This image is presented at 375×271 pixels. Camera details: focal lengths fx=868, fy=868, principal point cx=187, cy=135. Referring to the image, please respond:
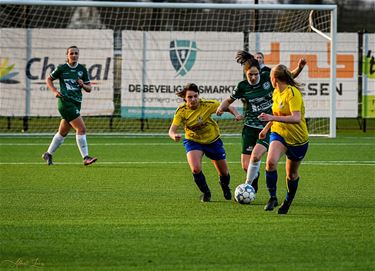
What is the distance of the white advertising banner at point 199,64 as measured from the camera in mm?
23484

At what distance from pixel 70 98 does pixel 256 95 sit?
5.50m

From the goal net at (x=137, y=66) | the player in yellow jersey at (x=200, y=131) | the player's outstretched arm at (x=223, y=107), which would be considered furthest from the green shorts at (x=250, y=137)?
the goal net at (x=137, y=66)

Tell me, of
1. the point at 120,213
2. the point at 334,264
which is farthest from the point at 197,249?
the point at 120,213

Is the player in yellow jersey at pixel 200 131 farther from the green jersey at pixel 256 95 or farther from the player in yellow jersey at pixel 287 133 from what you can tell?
the player in yellow jersey at pixel 287 133

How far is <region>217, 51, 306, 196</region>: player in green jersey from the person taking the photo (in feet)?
36.4

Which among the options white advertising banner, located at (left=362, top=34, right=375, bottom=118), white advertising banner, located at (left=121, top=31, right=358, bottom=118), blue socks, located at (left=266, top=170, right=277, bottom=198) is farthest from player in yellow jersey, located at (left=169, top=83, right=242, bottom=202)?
white advertising banner, located at (left=362, top=34, right=375, bottom=118)

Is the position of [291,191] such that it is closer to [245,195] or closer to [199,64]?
[245,195]

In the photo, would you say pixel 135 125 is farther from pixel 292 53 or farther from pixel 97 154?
pixel 97 154

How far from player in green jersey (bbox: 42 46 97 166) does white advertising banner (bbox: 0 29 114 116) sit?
7128 mm

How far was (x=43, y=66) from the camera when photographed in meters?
23.5

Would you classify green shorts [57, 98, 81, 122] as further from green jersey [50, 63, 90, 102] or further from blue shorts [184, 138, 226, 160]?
blue shorts [184, 138, 226, 160]

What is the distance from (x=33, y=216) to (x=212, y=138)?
283 cm

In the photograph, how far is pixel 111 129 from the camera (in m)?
24.0

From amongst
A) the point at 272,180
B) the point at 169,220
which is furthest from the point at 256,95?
the point at 169,220
